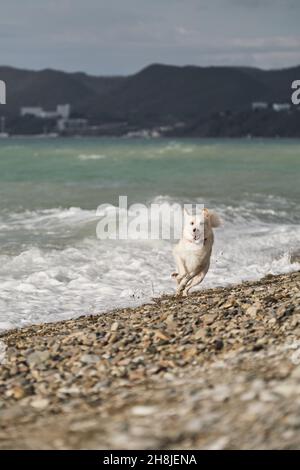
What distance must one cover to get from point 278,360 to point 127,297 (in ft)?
22.3

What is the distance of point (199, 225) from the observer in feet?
38.1

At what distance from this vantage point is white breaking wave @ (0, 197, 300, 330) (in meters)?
13.3

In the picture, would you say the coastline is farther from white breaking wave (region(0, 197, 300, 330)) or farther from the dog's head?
white breaking wave (region(0, 197, 300, 330))

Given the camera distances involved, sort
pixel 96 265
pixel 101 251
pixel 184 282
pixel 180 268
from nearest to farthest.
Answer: pixel 180 268, pixel 184 282, pixel 96 265, pixel 101 251

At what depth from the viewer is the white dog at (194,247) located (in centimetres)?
1164

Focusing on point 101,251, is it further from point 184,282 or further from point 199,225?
point 199,225

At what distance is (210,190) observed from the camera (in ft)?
134

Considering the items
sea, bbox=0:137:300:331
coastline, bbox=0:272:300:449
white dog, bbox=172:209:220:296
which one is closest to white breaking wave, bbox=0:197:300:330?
sea, bbox=0:137:300:331

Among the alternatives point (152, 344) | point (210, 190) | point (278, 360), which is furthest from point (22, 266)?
point (210, 190)

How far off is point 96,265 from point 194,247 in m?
5.44

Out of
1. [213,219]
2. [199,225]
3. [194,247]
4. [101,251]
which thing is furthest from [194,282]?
[101,251]

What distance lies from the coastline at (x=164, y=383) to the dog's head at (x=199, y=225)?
7.76 ft

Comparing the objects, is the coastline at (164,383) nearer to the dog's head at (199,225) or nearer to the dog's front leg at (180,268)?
the dog's head at (199,225)
